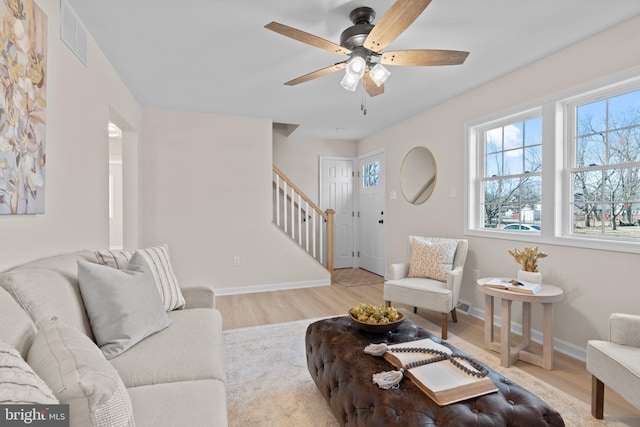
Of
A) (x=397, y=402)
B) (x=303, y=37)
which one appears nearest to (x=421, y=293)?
(x=397, y=402)

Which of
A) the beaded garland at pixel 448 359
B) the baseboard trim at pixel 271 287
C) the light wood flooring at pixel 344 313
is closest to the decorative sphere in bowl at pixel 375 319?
the beaded garland at pixel 448 359

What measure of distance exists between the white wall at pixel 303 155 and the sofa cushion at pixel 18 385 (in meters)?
4.95

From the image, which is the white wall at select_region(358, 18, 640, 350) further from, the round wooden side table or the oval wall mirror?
the round wooden side table

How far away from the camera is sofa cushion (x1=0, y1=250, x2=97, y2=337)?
1.16 m

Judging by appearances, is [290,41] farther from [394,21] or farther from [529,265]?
[529,265]

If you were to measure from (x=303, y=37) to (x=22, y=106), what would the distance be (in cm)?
144

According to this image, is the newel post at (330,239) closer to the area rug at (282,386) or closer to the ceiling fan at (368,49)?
the area rug at (282,386)

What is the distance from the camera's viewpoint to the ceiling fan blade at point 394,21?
1.52 meters

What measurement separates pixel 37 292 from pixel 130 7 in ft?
5.88

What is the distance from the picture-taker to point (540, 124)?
9.30 ft

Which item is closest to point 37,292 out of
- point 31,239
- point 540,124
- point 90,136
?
point 31,239

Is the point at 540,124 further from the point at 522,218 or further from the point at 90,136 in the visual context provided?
the point at 90,136

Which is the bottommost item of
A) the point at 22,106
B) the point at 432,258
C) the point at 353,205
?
the point at 432,258

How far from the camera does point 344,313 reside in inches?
136
